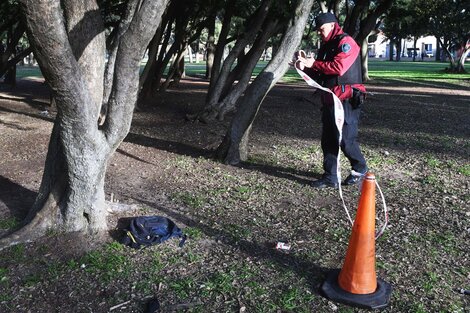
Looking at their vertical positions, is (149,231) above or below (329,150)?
below

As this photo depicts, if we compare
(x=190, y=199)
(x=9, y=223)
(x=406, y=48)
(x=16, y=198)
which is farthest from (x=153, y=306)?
(x=406, y=48)

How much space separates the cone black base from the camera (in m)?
3.60

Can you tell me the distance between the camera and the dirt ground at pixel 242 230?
3.79 metres

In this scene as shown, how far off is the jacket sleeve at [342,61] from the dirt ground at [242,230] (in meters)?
1.45

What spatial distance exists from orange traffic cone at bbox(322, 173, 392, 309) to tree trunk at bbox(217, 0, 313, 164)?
369cm

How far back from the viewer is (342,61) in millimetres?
5727

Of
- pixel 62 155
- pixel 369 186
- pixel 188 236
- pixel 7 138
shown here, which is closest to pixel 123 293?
pixel 188 236

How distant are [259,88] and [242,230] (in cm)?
285

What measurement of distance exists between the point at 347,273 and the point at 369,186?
66 cm

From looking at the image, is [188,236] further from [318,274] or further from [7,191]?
[7,191]

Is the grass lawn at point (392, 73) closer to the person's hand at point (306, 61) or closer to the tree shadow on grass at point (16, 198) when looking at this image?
the person's hand at point (306, 61)

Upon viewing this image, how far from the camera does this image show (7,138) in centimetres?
934

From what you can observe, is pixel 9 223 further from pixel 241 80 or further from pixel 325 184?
pixel 241 80

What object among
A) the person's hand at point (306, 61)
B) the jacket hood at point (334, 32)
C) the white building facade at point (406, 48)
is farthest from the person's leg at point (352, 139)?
the white building facade at point (406, 48)
